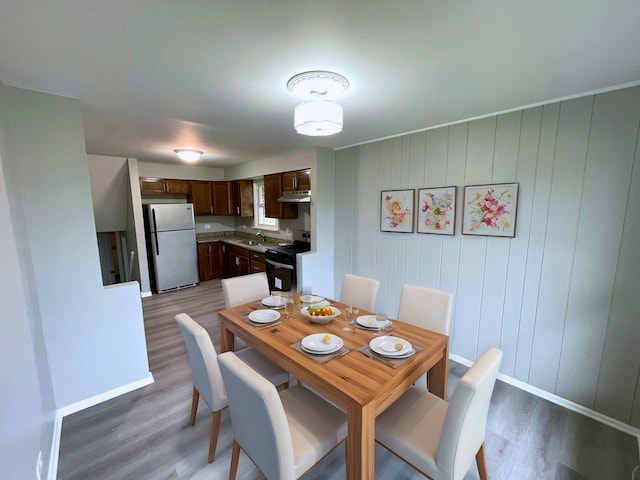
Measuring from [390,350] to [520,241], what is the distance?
1.56 meters

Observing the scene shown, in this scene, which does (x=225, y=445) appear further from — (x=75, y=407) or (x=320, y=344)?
(x=75, y=407)

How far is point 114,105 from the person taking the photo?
206 cm

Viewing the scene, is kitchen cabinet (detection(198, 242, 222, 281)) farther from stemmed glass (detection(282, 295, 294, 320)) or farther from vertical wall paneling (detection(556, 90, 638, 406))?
vertical wall paneling (detection(556, 90, 638, 406))

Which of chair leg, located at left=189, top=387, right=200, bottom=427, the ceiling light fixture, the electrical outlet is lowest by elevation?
chair leg, located at left=189, top=387, right=200, bottom=427

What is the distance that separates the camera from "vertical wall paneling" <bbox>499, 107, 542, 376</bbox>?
212 centimetres

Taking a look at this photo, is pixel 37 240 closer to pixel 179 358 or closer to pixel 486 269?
pixel 179 358

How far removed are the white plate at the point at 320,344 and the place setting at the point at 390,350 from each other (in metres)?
0.15

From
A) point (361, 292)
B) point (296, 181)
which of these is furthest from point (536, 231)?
point (296, 181)

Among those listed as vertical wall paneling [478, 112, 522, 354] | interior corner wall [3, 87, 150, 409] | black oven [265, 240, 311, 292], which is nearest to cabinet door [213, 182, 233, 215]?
black oven [265, 240, 311, 292]

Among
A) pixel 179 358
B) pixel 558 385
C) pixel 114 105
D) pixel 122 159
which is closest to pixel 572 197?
pixel 558 385

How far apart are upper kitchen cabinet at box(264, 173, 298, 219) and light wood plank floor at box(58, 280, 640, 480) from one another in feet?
8.77

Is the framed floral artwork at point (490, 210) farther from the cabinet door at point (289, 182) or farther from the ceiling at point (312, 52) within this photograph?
the cabinet door at point (289, 182)

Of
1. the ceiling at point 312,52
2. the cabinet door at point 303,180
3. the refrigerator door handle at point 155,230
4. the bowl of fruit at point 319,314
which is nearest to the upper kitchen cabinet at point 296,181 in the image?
the cabinet door at point 303,180

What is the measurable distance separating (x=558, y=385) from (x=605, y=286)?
85 centimetres
